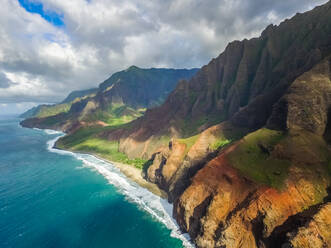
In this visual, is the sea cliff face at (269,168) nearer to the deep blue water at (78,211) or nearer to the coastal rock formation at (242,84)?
the coastal rock formation at (242,84)

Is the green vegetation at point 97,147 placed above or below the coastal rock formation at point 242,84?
below

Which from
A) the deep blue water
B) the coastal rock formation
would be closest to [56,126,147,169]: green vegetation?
the coastal rock formation

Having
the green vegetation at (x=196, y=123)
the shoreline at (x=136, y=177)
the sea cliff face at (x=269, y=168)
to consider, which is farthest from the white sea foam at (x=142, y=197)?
the green vegetation at (x=196, y=123)

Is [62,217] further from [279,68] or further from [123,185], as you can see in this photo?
[279,68]

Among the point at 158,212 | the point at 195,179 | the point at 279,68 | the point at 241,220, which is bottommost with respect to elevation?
the point at 158,212

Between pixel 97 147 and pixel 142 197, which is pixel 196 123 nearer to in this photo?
pixel 142 197

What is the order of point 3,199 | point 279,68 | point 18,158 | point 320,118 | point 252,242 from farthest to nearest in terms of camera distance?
point 18,158 < point 279,68 < point 3,199 < point 320,118 < point 252,242

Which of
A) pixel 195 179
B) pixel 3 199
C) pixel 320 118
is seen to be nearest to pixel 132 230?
pixel 195 179
